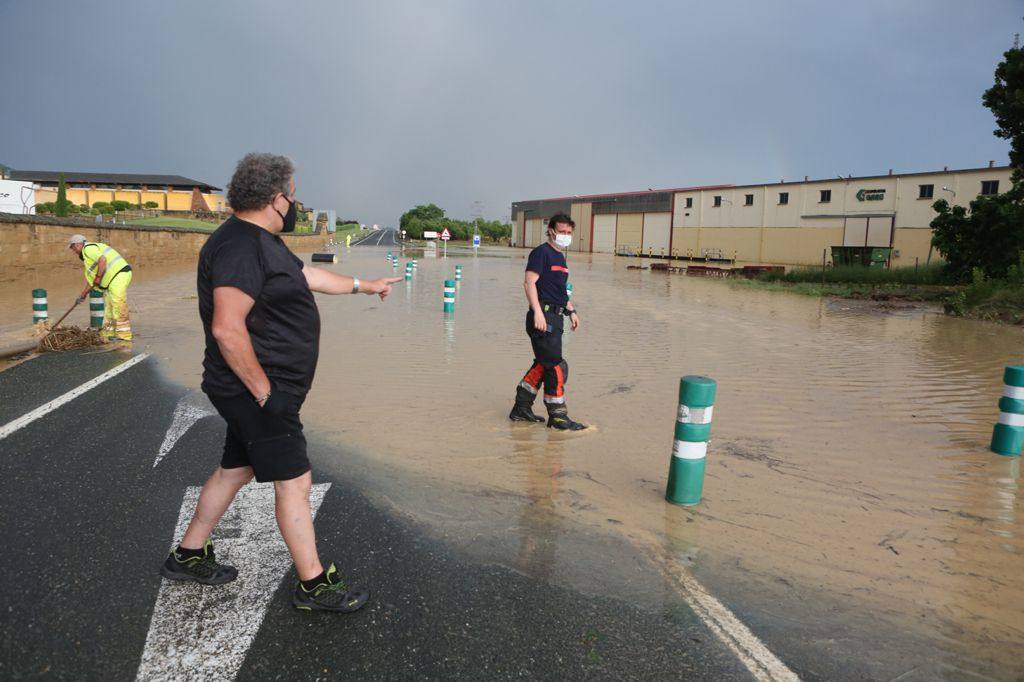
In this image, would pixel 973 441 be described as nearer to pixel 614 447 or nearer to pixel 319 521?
pixel 614 447

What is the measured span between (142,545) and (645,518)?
3.03m

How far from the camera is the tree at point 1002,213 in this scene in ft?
68.7

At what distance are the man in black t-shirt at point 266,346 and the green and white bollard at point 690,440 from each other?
2.41 metres

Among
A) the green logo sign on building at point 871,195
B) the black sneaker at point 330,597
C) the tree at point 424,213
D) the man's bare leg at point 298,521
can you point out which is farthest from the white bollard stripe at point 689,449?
the tree at point 424,213

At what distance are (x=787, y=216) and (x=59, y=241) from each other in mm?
44195

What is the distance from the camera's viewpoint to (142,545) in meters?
3.83

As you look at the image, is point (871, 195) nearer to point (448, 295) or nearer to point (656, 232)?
point (656, 232)

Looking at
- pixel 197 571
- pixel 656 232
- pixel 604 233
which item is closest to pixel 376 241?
pixel 604 233

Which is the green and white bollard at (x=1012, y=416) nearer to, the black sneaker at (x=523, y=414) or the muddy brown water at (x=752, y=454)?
the muddy brown water at (x=752, y=454)

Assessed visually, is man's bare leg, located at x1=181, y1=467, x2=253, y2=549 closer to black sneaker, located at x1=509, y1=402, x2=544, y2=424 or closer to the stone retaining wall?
black sneaker, located at x1=509, y1=402, x2=544, y2=424

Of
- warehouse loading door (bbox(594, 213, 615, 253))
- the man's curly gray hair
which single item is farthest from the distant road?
the man's curly gray hair

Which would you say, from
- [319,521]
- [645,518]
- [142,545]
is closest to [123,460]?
[142,545]

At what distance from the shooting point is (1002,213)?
69.8 feet

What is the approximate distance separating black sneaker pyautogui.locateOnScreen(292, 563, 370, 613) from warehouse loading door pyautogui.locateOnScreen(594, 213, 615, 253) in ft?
225
